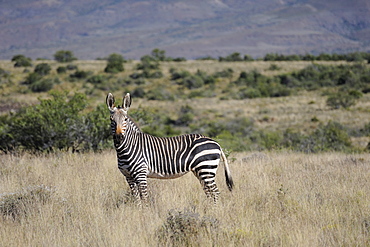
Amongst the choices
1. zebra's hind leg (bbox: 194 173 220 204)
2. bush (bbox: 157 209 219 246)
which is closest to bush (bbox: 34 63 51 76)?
zebra's hind leg (bbox: 194 173 220 204)

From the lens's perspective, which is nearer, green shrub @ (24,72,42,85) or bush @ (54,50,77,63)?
green shrub @ (24,72,42,85)

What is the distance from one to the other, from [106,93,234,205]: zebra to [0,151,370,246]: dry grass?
1.22ft

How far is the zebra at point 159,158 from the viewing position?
7.34m

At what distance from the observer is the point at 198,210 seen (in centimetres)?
703

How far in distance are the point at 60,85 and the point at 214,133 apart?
32423 mm

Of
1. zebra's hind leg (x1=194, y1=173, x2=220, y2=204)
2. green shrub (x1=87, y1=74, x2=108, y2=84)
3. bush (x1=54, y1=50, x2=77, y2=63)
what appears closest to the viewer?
zebra's hind leg (x1=194, y1=173, x2=220, y2=204)

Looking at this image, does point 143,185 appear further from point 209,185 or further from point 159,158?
point 209,185

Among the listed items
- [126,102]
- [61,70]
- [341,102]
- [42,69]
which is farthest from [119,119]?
[61,70]

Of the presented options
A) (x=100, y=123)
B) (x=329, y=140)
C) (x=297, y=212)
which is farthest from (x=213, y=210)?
(x=329, y=140)

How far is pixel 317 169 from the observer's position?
10.6 m

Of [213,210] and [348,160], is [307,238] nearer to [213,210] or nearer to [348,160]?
[213,210]

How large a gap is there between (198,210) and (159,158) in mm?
1182

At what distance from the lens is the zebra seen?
734 cm

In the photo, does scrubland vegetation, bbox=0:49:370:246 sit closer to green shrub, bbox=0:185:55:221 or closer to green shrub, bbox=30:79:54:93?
green shrub, bbox=0:185:55:221
